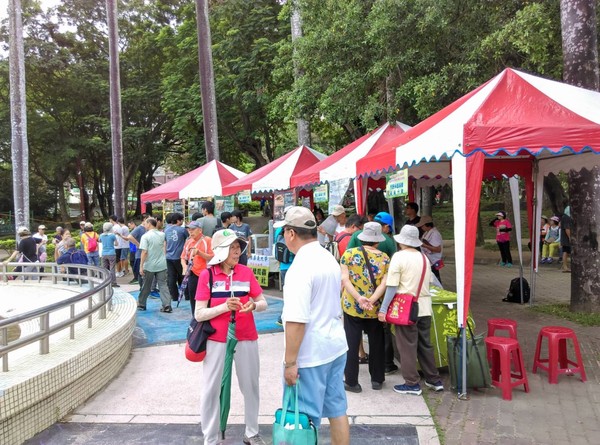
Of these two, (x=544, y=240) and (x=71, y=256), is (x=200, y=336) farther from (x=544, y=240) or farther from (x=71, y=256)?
(x=544, y=240)

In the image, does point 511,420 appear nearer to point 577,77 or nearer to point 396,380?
point 396,380

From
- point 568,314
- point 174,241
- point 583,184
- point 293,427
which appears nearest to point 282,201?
point 174,241

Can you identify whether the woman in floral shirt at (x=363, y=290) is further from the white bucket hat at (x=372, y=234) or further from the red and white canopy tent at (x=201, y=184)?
the red and white canopy tent at (x=201, y=184)

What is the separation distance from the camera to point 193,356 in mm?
3539

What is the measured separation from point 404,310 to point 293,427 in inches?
84.0

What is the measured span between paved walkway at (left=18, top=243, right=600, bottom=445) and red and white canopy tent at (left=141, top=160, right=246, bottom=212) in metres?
7.08

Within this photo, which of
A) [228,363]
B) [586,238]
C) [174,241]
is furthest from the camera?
[174,241]

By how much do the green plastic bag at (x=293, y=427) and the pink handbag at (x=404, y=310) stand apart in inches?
76.9

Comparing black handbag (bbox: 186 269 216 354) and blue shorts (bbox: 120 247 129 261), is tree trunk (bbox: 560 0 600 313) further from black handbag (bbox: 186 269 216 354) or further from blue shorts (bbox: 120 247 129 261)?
blue shorts (bbox: 120 247 129 261)

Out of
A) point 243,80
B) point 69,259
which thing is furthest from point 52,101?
point 69,259

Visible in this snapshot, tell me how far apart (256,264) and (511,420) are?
7.70 m

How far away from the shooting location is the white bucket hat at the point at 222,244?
3600 mm

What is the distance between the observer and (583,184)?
7.82 meters

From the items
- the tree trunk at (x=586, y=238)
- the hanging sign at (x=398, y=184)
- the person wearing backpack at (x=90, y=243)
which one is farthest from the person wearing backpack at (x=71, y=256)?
the tree trunk at (x=586, y=238)
